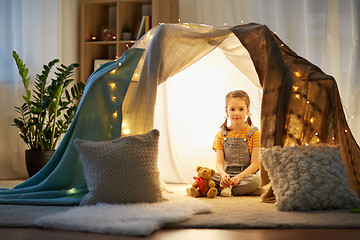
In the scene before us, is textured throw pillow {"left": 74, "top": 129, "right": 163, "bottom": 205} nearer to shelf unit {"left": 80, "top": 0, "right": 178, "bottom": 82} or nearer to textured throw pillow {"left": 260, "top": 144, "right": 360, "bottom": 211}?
textured throw pillow {"left": 260, "top": 144, "right": 360, "bottom": 211}

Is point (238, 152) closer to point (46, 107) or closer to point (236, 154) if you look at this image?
point (236, 154)

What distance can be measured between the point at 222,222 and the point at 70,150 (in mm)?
1176

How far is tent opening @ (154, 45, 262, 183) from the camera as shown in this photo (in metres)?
3.97

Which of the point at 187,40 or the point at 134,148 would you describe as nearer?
the point at 134,148

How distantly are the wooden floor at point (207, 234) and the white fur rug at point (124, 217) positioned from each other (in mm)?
42

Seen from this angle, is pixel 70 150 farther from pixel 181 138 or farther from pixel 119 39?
pixel 119 39

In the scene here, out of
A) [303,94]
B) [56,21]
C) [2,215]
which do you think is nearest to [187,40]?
[303,94]

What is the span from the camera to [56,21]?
4.84m

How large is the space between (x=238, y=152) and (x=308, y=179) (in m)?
0.93

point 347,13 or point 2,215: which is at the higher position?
point 347,13

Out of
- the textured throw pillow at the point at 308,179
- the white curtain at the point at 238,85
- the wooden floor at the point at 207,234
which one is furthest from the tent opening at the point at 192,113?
the wooden floor at the point at 207,234

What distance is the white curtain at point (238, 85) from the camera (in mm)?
3973

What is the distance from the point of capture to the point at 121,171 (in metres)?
2.51

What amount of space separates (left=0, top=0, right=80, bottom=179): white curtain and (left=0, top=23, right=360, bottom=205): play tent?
1.77 m
